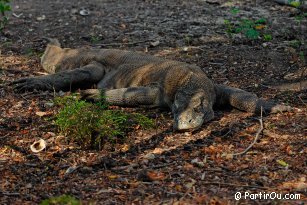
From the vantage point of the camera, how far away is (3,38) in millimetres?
7691

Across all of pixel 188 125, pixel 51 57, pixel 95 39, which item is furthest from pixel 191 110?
pixel 95 39

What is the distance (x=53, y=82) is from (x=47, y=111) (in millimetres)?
859

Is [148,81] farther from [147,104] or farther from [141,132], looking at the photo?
[141,132]

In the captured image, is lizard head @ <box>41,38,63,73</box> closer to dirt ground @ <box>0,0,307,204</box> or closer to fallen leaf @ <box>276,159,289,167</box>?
dirt ground @ <box>0,0,307,204</box>

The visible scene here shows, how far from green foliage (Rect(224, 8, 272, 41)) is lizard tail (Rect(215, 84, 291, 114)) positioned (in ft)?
7.01

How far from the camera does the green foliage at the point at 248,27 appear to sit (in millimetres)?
7180

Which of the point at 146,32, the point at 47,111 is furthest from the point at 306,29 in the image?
the point at 47,111

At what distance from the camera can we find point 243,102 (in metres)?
4.87

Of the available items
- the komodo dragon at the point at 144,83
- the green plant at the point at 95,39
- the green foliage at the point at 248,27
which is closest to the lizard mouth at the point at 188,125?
the komodo dragon at the point at 144,83

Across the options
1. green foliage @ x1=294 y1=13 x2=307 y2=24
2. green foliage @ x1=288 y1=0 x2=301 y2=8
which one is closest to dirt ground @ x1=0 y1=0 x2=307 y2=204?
green foliage @ x1=294 y1=13 x2=307 y2=24

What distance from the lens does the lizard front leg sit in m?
5.44

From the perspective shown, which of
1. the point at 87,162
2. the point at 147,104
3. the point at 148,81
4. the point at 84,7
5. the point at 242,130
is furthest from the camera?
the point at 84,7

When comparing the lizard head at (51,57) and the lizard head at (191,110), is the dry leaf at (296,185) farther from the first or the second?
the lizard head at (51,57)

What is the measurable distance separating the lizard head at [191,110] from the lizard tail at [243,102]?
0.28 metres
